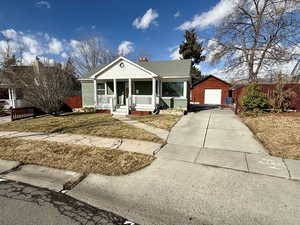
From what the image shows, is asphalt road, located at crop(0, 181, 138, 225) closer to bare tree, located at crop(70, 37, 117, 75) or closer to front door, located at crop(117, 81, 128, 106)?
front door, located at crop(117, 81, 128, 106)

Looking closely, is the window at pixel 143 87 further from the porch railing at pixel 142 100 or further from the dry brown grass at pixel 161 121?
the dry brown grass at pixel 161 121

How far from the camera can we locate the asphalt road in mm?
2146

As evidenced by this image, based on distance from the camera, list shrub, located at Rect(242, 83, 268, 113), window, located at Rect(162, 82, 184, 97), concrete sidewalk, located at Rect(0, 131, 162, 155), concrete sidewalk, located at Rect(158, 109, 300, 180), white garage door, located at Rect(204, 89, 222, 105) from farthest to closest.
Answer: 1. white garage door, located at Rect(204, 89, 222, 105)
2. window, located at Rect(162, 82, 184, 97)
3. shrub, located at Rect(242, 83, 268, 113)
4. concrete sidewalk, located at Rect(0, 131, 162, 155)
5. concrete sidewalk, located at Rect(158, 109, 300, 180)

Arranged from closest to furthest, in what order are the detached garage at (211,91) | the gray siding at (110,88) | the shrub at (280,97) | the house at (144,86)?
the shrub at (280,97)
the house at (144,86)
the gray siding at (110,88)
the detached garage at (211,91)

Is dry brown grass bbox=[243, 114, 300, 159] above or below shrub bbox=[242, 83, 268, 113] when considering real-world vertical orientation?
below

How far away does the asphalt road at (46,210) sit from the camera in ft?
7.04

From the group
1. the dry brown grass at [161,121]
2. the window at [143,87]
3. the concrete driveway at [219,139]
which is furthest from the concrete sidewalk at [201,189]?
the window at [143,87]

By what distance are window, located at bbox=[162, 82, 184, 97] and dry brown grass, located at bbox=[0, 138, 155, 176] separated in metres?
9.04

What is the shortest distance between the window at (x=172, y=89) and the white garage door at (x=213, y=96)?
11.5m

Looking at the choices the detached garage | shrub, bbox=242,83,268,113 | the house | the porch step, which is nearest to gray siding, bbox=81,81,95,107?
the house

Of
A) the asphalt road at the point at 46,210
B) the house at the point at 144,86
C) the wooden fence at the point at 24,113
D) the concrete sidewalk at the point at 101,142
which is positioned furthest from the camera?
the house at the point at 144,86

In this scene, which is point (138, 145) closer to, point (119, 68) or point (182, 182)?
point (182, 182)

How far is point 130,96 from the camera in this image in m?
12.2

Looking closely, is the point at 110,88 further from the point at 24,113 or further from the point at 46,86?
the point at 24,113
